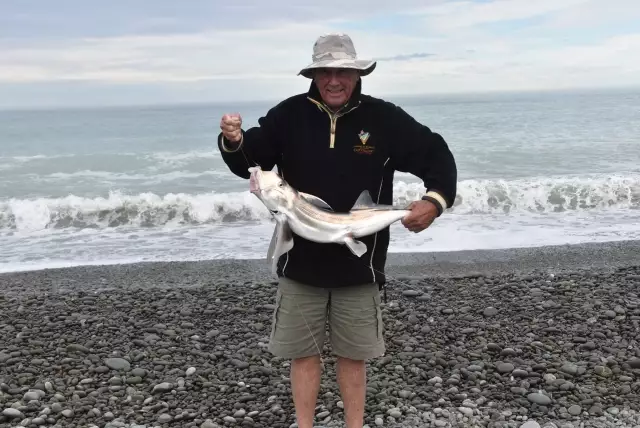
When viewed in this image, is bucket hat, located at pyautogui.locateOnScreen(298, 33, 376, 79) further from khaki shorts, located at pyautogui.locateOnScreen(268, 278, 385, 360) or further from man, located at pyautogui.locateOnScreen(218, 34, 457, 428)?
khaki shorts, located at pyautogui.locateOnScreen(268, 278, 385, 360)

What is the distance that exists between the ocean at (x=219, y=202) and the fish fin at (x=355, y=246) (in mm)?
7398

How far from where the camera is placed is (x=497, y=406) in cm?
473

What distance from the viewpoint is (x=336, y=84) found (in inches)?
137

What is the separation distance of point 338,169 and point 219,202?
39.3ft

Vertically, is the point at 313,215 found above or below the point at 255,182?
below

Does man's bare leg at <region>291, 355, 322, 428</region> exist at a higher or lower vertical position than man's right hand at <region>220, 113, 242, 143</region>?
lower

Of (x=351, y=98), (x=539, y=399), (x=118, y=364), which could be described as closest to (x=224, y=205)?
(x=118, y=364)

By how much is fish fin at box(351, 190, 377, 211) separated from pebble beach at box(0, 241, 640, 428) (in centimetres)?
195

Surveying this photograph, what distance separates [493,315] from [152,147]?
2671cm

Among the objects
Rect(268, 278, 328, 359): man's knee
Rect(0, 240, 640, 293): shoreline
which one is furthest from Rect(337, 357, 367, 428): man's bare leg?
Rect(0, 240, 640, 293): shoreline

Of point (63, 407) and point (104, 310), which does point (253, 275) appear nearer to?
point (104, 310)

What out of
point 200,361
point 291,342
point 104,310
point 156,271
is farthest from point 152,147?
point 291,342

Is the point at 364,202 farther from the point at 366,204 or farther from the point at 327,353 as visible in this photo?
the point at 327,353

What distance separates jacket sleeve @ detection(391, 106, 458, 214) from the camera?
3.58 metres
